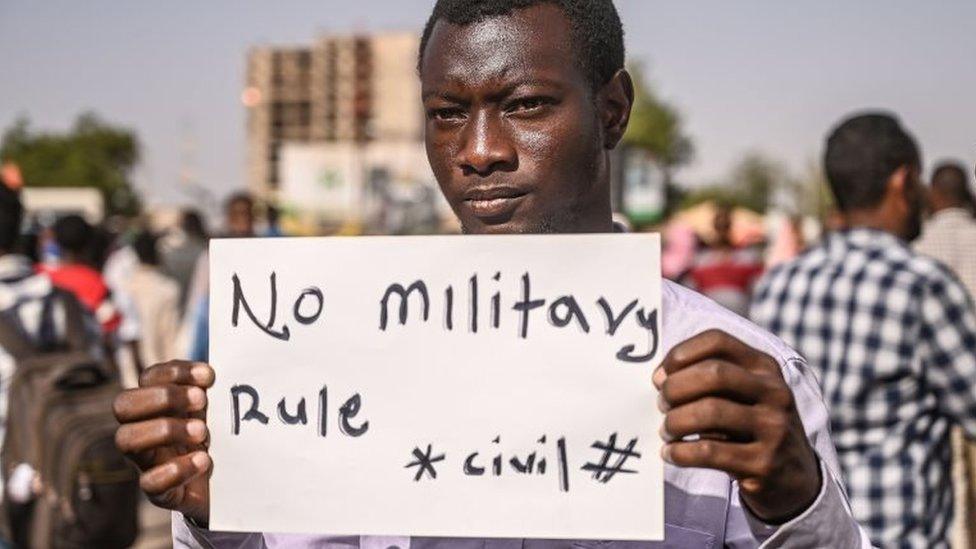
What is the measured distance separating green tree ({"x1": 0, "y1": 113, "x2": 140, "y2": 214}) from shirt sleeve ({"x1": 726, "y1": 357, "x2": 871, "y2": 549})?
96.1 metres

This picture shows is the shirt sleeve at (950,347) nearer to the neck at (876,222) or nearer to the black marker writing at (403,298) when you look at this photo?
the neck at (876,222)

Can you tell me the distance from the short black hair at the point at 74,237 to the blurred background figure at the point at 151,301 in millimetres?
2289

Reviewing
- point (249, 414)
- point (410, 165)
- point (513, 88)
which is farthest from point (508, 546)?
point (410, 165)

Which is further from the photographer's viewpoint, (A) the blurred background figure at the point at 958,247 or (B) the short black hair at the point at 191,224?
(B) the short black hair at the point at 191,224

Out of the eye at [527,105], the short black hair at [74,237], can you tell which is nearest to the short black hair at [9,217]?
the short black hair at [74,237]

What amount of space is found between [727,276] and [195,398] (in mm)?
8474

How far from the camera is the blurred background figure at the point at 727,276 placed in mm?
9625

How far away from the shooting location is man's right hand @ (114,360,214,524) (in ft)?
5.83

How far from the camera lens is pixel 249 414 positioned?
6.12ft

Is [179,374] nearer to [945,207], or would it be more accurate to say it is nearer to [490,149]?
[490,149]

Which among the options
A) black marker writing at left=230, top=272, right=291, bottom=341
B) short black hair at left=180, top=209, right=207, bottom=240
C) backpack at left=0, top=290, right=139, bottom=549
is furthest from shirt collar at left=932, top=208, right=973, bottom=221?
short black hair at left=180, top=209, right=207, bottom=240

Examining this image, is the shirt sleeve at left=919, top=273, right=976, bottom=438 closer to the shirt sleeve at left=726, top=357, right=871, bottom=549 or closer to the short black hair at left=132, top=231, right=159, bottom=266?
the shirt sleeve at left=726, top=357, right=871, bottom=549

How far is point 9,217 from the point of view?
16.3 feet

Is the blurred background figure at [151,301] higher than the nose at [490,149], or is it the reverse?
the nose at [490,149]
